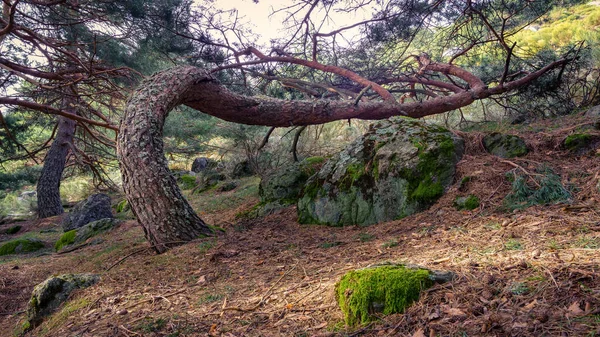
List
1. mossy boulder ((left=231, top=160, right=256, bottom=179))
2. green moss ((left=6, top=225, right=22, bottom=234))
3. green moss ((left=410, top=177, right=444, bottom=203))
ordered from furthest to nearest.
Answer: mossy boulder ((left=231, top=160, right=256, bottom=179)) < green moss ((left=6, top=225, right=22, bottom=234)) < green moss ((left=410, top=177, right=444, bottom=203))

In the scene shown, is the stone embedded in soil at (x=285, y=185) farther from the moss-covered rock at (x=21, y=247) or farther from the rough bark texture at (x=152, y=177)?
the moss-covered rock at (x=21, y=247)

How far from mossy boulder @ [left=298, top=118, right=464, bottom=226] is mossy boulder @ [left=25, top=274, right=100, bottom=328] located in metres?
2.76

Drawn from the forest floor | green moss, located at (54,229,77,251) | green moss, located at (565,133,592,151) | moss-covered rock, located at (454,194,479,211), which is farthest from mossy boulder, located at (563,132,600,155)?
green moss, located at (54,229,77,251)

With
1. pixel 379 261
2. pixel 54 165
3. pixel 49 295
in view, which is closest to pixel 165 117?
pixel 49 295

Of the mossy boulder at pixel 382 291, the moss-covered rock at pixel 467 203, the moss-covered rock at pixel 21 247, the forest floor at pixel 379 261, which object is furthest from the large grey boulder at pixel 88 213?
the mossy boulder at pixel 382 291

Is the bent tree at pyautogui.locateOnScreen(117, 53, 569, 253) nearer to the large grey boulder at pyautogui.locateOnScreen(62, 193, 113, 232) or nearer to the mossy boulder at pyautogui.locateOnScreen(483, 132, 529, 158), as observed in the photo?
the mossy boulder at pyautogui.locateOnScreen(483, 132, 529, 158)

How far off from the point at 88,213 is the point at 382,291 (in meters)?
8.72

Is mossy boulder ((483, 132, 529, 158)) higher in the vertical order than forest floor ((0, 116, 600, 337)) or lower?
higher

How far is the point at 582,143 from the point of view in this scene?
4484mm

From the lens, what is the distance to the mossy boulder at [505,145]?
473cm

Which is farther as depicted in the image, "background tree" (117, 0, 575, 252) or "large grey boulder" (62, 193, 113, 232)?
"large grey boulder" (62, 193, 113, 232)

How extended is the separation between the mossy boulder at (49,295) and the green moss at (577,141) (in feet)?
18.0

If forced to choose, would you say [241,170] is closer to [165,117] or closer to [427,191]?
[165,117]

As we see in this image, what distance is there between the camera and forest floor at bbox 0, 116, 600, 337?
172 cm
